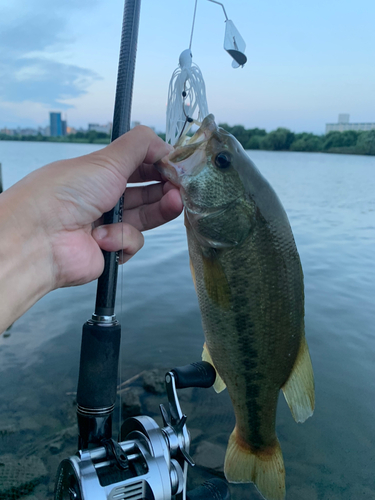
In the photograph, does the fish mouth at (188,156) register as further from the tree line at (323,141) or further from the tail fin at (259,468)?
the tree line at (323,141)

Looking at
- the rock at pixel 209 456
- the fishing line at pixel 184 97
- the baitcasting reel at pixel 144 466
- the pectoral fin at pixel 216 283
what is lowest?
the rock at pixel 209 456

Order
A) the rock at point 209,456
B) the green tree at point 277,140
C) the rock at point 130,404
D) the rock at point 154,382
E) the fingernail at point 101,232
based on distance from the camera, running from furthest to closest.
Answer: the green tree at point 277,140 → the rock at point 154,382 → the rock at point 130,404 → the rock at point 209,456 → the fingernail at point 101,232

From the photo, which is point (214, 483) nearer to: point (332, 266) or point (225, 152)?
point (225, 152)

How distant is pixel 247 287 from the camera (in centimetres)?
178

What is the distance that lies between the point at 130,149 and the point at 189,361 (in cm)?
354

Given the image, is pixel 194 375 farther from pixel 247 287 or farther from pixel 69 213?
pixel 69 213

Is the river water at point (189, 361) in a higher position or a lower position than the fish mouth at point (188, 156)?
lower

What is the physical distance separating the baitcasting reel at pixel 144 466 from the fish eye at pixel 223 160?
0.99 meters

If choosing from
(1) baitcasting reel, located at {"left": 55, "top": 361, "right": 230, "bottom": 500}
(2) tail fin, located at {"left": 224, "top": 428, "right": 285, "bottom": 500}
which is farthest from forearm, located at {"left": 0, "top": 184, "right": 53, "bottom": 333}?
(2) tail fin, located at {"left": 224, "top": 428, "right": 285, "bottom": 500}

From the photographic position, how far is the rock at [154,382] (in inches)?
165

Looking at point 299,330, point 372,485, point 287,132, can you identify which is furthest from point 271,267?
point 287,132

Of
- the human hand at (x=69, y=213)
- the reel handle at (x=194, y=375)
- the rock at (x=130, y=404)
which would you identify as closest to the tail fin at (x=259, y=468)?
the reel handle at (x=194, y=375)

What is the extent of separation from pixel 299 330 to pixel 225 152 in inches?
37.1

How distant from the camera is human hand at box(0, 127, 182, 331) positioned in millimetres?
1720
